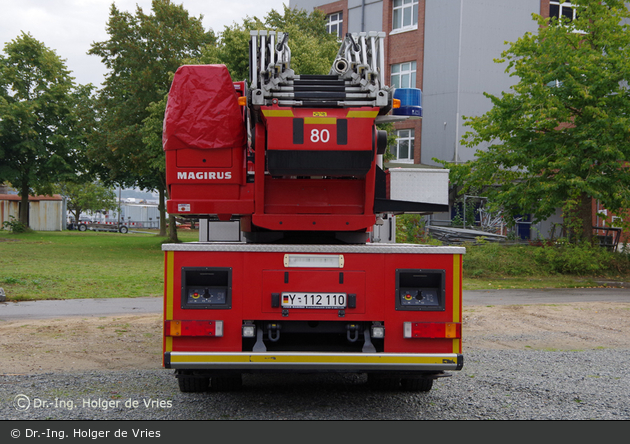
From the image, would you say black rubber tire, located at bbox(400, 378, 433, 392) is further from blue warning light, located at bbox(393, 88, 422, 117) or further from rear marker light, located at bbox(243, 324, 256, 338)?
blue warning light, located at bbox(393, 88, 422, 117)

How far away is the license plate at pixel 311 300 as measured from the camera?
211 inches

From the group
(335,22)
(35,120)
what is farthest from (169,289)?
(35,120)

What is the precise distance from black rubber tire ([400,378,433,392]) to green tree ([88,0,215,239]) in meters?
26.5

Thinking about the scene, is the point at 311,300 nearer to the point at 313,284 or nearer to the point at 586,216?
the point at 313,284

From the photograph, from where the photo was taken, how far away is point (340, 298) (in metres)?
5.36

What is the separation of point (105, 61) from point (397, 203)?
31082 millimetres

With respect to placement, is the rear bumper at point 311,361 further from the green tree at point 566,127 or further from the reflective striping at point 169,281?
the green tree at point 566,127

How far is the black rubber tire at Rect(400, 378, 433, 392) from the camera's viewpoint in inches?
247

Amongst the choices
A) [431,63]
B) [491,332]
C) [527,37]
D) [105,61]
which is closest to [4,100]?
[105,61]

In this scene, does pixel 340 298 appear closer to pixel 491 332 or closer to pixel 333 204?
pixel 333 204

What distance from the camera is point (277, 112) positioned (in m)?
5.41

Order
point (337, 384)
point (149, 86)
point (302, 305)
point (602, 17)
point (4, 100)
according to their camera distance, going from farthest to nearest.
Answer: point (4, 100) → point (149, 86) → point (602, 17) → point (337, 384) → point (302, 305)

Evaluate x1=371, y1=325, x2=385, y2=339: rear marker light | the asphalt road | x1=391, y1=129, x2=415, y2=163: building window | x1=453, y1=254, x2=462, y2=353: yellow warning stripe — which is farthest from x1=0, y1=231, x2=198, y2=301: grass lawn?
x1=391, y1=129, x2=415, y2=163: building window

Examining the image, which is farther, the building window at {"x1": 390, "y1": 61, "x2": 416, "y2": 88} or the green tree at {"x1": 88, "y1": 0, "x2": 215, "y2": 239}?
the building window at {"x1": 390, "y1": 61, "x2": 416, "y2": 88}
